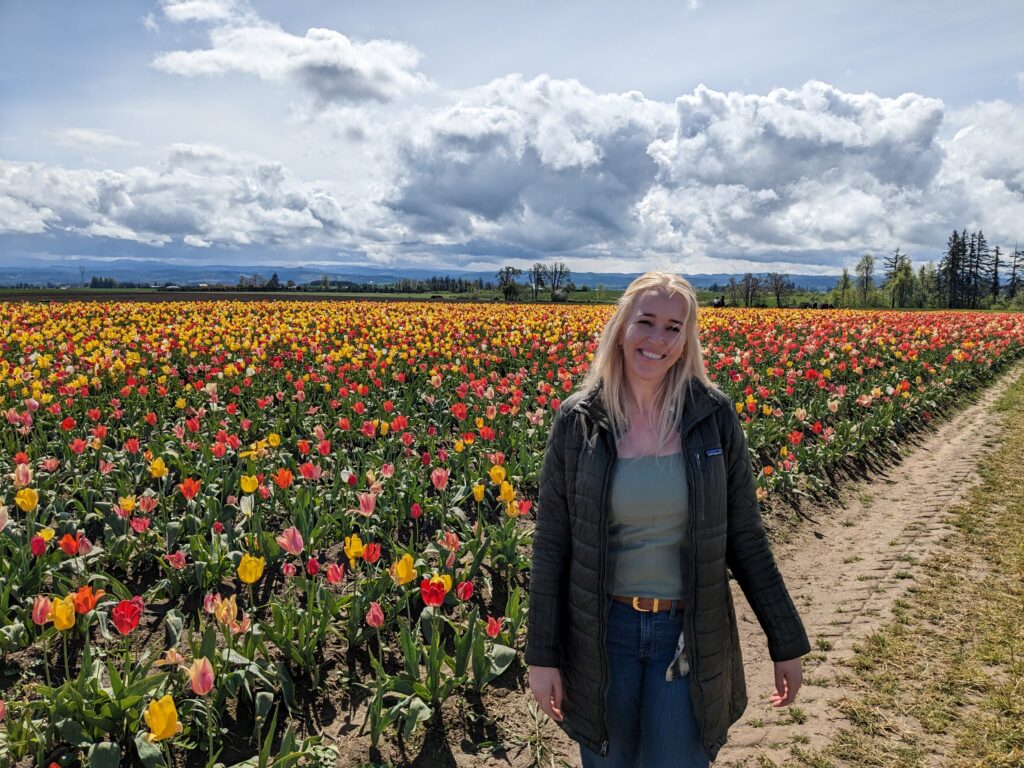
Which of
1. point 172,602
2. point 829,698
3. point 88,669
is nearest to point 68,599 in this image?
point 88,669

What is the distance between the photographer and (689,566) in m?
2.38

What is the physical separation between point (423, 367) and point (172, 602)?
8.09 meters

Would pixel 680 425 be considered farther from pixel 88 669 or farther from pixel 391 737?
pixel 88 669

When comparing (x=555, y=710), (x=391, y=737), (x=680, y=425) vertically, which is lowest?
(x=391, y=737)

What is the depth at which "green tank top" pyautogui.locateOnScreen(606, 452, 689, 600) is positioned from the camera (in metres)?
2.41

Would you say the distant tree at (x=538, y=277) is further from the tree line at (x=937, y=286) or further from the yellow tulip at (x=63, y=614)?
the yellow tulip at (x=63, y=614)

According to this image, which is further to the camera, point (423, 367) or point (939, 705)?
point (423, 367)

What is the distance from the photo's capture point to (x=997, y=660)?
4668mm

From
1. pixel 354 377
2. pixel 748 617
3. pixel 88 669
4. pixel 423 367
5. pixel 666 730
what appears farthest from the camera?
pixel 423 367

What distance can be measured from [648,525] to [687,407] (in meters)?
0.48

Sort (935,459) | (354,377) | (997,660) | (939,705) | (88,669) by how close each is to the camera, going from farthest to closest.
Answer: (354,377)
(935,459)
(997,660)
(939,705)
(88,669)

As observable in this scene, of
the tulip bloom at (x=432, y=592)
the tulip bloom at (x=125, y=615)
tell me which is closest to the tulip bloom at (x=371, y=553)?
the tulip bloom at (x=432, y=592)

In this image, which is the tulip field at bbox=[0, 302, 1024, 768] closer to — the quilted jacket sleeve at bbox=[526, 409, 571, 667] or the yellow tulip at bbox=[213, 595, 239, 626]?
the yellow tulip at bbox=[213, 595, 239, 626]

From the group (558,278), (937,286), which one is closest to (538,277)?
(558,278)
